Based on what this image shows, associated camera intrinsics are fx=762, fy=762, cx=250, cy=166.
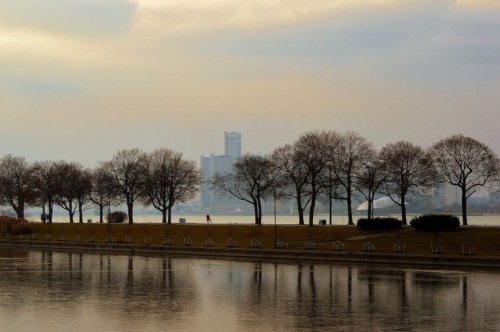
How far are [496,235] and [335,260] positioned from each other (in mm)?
15665

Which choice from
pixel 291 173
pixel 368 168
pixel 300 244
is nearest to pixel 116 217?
pixel 291 173

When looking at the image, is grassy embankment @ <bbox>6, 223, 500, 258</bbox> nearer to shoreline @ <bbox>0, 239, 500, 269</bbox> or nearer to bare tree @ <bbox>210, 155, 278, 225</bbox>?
shoreline @ <bbox>0, 239, 500, 269</bbox>

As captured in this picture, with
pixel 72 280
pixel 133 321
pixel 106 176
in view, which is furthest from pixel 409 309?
pixel 106 176

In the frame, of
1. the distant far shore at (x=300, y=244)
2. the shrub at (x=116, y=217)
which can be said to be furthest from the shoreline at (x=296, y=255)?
the shrub at (x=116, y=217)

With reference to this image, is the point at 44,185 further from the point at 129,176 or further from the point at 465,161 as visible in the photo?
the point at 465,161

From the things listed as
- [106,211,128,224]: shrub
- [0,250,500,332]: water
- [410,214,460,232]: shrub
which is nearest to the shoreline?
[0,250,500,332]: water

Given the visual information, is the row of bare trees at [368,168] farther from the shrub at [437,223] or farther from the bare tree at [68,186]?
the bare tree at [68,186]

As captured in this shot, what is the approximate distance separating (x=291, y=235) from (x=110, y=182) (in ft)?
154

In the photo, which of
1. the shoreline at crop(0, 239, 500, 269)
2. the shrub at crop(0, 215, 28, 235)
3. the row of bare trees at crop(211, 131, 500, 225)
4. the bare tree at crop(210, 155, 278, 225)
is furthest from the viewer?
the shrub at crop(0, 215, 28, 235)

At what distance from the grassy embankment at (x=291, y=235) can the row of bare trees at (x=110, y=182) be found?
37.0 ft

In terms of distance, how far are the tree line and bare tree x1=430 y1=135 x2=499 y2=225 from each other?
11 centimetres

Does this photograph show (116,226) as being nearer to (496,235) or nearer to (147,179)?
(147,179)

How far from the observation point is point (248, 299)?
102ft

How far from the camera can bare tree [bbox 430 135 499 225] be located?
278 ft
